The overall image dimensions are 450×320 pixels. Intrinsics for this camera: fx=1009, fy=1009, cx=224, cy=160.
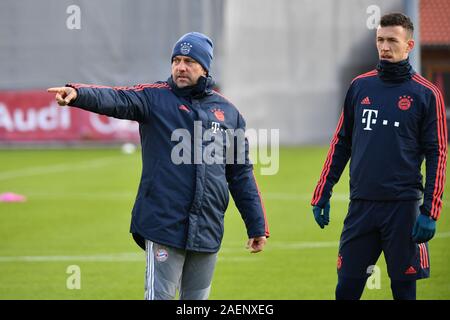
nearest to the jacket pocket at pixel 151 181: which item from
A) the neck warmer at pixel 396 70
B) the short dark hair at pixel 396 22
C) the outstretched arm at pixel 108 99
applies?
the outstretched arm at pixel 108 99

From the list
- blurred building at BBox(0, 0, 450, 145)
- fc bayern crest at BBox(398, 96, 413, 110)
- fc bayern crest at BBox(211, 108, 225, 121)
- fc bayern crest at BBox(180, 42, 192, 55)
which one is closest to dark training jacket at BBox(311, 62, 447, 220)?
fc bayern crest at BBox(398, 96, 413, 110)

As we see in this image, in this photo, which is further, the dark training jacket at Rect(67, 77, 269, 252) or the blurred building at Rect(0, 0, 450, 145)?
the blurred building at Rect(0, 0, 450, 145)

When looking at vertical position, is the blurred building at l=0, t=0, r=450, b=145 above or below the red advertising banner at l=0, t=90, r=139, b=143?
above

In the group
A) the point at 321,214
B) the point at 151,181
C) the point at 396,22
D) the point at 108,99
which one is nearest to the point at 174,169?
the point at 151,181

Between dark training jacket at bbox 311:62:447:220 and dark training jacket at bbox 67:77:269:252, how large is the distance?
0.90 metres

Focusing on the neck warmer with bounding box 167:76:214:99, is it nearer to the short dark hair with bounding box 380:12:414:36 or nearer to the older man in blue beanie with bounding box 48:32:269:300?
the older man in blue beanie with bounding box 48:32:269:300

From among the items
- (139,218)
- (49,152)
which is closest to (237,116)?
(139,218)

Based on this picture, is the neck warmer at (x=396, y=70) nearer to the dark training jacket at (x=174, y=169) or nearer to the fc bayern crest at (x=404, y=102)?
the fc bayern crest at (x=404, y=102)

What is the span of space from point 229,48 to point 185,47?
77.7 feet

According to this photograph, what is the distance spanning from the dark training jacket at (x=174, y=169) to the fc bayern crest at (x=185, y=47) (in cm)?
19

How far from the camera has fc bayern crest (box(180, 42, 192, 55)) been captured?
616cm

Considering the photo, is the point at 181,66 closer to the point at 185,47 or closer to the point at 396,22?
the point at 185,47
